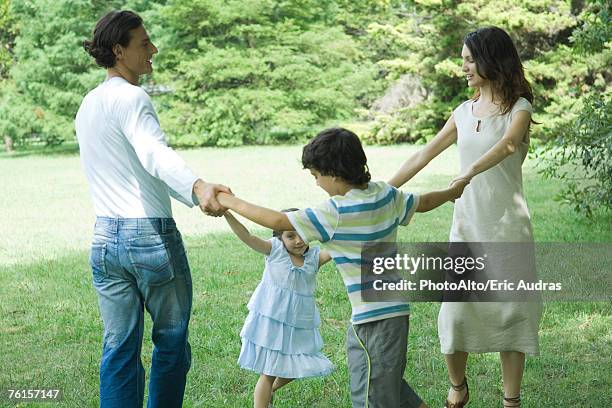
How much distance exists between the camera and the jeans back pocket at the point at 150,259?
3.17 metres

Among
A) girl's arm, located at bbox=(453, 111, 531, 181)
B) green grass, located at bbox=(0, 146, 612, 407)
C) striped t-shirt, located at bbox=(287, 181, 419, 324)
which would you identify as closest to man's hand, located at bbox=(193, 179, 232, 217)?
striped t-shirt, located at bbox=(287, 181, 419, 324)

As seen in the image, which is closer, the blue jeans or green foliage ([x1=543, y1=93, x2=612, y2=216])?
the blue jeans

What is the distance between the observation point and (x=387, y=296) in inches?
118

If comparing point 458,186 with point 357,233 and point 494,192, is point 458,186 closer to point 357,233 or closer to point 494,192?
point 494,192

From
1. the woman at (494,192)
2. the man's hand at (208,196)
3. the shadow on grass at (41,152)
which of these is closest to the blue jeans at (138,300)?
the man's hand at (208,196)

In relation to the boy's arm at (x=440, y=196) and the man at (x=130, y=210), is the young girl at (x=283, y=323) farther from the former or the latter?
the boy's arm at (x=440, y=196)

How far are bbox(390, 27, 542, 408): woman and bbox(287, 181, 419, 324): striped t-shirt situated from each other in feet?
2.29

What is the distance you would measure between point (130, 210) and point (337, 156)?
0.81m

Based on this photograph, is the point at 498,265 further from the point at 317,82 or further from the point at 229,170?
the point at 317,82

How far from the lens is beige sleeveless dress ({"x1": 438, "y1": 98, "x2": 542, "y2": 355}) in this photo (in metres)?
3.70

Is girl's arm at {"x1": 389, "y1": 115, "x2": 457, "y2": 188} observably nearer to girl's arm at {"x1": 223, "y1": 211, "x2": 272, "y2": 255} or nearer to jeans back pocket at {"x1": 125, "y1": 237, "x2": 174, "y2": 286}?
girl's arm at {"x1": 223, "y1": 211, "x2": 272, "y2": 255}

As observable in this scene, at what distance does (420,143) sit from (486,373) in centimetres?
1924

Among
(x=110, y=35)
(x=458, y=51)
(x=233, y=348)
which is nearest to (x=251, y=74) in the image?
(x=458, y=51)

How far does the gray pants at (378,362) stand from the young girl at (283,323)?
2.61 ft
